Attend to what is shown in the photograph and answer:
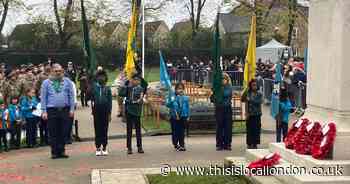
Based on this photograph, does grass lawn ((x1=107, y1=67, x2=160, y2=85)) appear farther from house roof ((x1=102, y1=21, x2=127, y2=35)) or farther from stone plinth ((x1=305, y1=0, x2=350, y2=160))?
stone plinth ((x1=305, y1=0, x2=350, y2=160))

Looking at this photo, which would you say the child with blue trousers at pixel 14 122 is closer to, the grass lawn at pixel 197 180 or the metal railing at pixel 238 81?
the grass lawn at pixel 197 180

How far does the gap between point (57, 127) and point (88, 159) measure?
40.6 inches

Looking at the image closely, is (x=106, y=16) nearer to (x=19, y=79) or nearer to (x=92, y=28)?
(x=92, y=28)

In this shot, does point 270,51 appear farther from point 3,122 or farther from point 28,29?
point 3,122

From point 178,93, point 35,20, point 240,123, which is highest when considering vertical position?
point 35,20

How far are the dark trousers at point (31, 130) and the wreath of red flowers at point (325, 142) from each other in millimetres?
9643

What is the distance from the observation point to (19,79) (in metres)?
18.1

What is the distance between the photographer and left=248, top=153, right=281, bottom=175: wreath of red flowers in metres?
9.35

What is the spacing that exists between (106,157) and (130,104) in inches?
52.5

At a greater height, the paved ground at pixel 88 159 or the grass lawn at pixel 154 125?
the paved ground at pixel 88 159

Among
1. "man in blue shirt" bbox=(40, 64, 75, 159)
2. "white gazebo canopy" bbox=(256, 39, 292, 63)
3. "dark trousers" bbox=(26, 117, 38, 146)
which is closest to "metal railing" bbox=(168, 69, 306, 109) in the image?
"white gazebo canopy" bbox=(256, 39, 292, 63)

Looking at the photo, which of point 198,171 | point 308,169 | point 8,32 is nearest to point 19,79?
point 198,171

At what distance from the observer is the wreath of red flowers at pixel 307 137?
9.05m

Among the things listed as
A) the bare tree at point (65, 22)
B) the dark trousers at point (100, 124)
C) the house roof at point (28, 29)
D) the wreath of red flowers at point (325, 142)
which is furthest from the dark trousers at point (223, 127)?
the house roof at point (28, 29)
